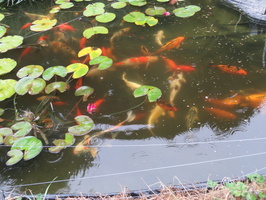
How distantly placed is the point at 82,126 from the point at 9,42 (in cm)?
154

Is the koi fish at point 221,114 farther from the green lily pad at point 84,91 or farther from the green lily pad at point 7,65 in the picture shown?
the green lily pad at point 7,65

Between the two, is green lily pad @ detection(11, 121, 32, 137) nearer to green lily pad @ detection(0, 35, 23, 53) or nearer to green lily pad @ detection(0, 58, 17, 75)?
green lily pad @ detection(0, 58, 17, 75)

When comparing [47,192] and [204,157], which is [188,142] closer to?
[204,157]

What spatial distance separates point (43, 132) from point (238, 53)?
2.01m

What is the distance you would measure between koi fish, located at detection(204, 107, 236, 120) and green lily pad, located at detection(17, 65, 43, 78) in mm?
1567

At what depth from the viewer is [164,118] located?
2.20 metres

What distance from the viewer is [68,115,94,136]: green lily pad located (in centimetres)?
211

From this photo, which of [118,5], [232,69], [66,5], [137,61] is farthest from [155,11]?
[232,69]

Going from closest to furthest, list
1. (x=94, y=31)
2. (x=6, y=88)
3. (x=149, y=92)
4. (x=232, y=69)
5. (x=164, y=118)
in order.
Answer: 1. (x=164, y=118)
2. (x=149, y=92)
3. (x=6, y=88)
4. (x=232, y=69)
5. (x=94, y=31)

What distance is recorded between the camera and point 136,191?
1.67 metres

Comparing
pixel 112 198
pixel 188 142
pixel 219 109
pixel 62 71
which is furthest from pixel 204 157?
pixel 62 71

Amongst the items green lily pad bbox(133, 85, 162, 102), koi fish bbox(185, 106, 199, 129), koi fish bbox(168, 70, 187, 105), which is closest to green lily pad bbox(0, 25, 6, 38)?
green lily pad bbox(133, 85, 162, 102)

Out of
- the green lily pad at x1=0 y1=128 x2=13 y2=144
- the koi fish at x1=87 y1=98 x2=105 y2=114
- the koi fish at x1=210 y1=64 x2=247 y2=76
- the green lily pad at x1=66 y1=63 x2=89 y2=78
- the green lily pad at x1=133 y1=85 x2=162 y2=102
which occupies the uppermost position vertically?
the green lily pad at x1=66 y1=63 x2=89 y2=78

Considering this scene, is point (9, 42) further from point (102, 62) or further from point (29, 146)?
point (29, 146)
